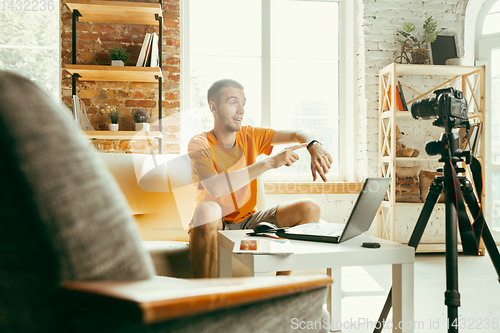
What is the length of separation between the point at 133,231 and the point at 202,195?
1.48 metres

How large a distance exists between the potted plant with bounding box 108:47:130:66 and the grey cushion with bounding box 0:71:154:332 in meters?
2.73

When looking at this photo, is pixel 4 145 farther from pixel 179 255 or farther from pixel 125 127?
pixel 125 127

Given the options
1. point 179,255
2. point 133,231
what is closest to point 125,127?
point 179,255

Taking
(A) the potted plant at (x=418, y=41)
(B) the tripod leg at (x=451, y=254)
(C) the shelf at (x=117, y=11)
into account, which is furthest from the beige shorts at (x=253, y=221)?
(A) the potted plant at (x=418, y=41)

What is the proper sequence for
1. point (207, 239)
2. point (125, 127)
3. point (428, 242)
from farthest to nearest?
point (428, 242) → point (125, 127) → point (207, 239)

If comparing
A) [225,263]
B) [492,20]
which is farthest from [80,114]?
[492,20]

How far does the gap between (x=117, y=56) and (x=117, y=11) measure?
35 centimetres

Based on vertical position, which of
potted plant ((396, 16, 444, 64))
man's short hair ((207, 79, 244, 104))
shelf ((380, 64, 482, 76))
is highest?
potted plant ((396, 16, 444, 64))

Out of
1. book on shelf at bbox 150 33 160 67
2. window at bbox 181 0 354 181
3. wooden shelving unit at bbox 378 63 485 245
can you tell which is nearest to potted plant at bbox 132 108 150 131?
book on shelf at bbox 150 33 160 67

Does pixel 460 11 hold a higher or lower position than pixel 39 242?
Answer: higher

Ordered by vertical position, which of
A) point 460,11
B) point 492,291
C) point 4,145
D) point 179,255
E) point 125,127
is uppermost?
point 460,11

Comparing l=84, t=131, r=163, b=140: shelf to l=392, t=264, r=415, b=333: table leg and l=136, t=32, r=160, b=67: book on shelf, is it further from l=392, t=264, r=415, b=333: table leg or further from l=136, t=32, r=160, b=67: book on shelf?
l=392, t=264, r=415, b=333: table leg

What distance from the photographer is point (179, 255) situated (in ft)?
5.21

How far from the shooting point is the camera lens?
1.53 m
